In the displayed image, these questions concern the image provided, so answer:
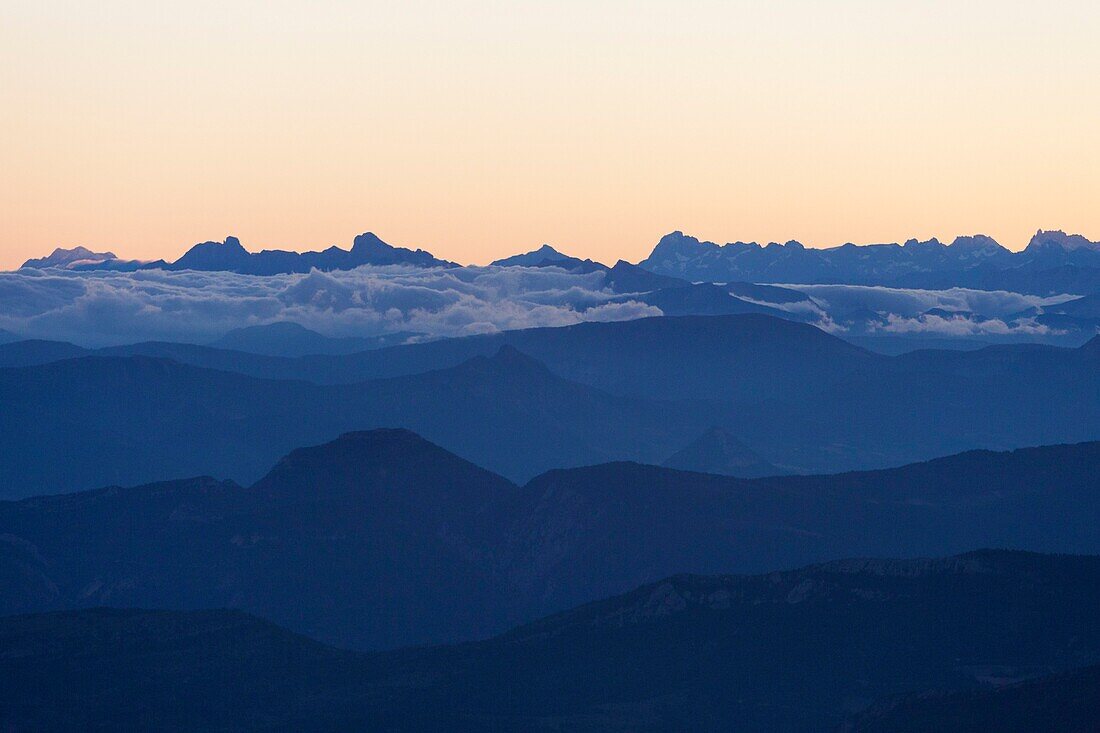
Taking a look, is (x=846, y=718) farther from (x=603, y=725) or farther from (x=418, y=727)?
(x=418, y=727)

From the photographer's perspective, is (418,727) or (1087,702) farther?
(418,727)

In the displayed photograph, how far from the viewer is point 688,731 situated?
7682 inches

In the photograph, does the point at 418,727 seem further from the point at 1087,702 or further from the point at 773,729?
the point at 1087,702

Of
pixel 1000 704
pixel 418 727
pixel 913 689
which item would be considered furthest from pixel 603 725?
pixel 1000 704

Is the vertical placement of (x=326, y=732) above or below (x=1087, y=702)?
below

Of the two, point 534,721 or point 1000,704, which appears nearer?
point 1000,704

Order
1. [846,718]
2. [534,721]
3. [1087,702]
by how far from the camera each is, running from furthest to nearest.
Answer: [534,721] → [846,718] → [1087,702]

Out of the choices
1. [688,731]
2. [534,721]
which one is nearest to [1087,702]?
[688,731]

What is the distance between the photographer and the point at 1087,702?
16062 centimetres

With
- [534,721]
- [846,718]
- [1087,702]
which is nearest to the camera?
[1087,702]

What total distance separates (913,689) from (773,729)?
15783mm

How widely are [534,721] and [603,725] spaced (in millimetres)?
7677

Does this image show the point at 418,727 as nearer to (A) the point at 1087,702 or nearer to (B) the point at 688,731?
(B) the point at 688,731

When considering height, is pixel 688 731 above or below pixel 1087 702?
below
